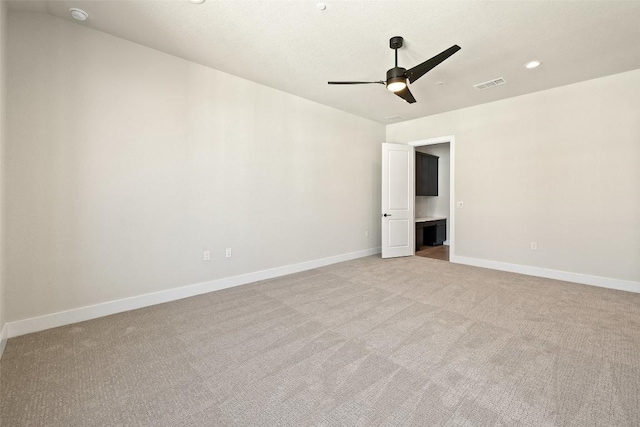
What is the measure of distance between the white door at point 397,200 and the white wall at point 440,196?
1736 mm

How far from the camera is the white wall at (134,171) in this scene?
247 centimetres

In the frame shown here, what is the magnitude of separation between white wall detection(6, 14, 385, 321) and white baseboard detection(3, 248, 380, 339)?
0.23 ft

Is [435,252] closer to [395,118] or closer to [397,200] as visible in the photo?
[397,200]

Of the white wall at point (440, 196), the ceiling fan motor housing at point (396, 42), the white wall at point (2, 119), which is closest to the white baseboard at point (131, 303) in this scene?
the white wall at point (2, 119)

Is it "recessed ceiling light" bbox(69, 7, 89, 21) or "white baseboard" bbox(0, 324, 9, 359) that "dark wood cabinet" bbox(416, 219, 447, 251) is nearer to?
"recessed ceiling light" bbox(69, 7, 89, 21)

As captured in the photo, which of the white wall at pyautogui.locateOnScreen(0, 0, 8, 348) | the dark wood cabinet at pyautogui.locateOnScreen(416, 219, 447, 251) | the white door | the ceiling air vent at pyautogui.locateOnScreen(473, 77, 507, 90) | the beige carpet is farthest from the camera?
the dark wood cabinet at pyautogui.locateOnScreen(416, 219, 447, 251)

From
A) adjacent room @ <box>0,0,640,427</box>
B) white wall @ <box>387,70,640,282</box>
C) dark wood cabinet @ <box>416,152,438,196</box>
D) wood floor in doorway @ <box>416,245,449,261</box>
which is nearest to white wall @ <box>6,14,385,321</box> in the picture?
adjacent room @ <box>0,0,640,427</box>

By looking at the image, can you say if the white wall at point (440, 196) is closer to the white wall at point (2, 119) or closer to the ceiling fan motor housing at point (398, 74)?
the ceiling fan motor housing at point (398, 74)

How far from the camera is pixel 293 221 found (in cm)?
448

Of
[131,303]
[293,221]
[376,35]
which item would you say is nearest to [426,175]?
[293,221]

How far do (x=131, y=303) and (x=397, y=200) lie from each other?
4796 millimetres

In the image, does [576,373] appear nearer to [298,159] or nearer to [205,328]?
[205,328]

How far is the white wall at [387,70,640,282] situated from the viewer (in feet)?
11.8

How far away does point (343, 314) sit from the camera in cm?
281
